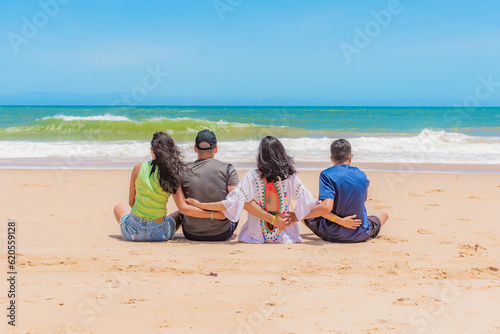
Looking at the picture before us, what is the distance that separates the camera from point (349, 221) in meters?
4.90

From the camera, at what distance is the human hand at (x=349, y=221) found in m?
4.89

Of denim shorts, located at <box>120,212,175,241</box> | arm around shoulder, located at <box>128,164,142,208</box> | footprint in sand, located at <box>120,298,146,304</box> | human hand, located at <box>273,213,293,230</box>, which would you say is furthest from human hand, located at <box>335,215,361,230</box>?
footprint in sand, located at <box>120,298,146,304</box>

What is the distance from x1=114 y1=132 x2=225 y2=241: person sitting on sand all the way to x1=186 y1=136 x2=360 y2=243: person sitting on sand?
9.1 inches

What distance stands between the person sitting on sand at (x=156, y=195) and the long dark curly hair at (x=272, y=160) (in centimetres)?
66

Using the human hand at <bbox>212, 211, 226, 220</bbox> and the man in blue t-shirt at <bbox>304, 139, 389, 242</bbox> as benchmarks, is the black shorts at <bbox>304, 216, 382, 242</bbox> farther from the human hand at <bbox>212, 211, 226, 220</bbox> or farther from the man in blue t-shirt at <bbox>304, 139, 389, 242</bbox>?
the human hand at <bbox>212, 211, 226, 220</bbox>

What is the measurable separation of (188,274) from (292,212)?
142 cm

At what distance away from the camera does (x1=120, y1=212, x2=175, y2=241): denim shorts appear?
5.02 metres

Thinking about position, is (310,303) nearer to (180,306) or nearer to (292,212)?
(180,306)

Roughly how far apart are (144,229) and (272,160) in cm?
154

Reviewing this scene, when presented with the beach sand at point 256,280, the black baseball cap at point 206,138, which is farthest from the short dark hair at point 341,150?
the black baseball cap at point 206,138

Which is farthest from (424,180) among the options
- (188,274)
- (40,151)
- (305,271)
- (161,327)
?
(40,151)

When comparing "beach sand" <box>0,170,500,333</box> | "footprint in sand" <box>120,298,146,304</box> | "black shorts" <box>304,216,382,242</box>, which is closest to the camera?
"beach sand" <box>0,170,500,333</box>

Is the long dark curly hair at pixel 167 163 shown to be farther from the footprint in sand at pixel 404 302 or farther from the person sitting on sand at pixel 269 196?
the footprint in sand at pixel 404 302

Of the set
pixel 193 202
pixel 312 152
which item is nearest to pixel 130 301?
pixel 193 202
